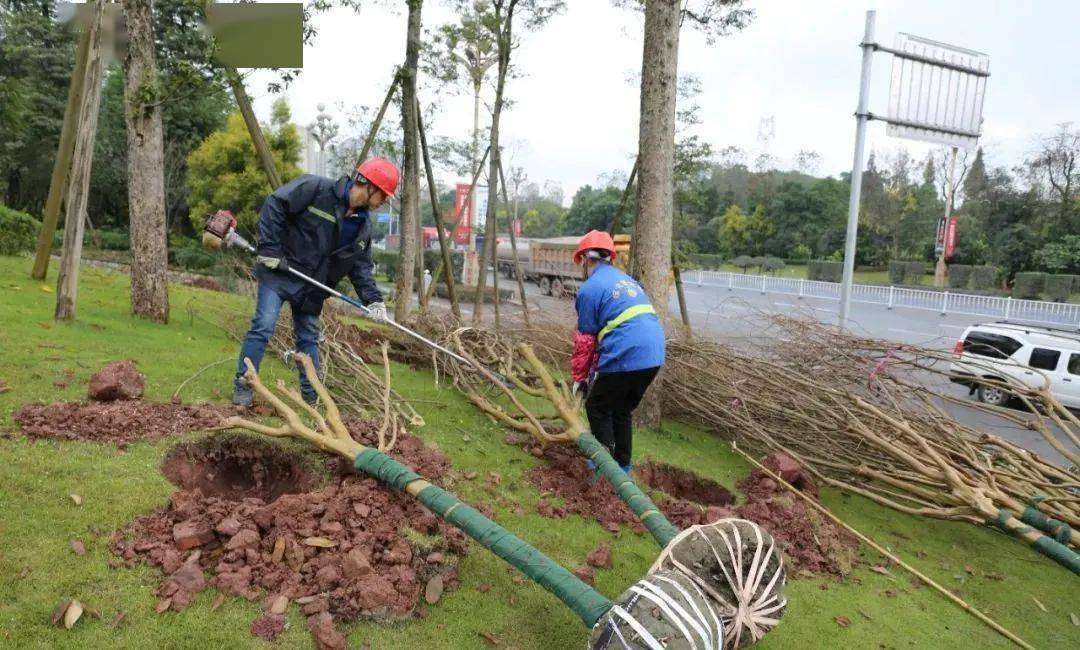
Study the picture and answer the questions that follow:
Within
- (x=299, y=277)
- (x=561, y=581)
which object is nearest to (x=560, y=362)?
(x=299, y=277)

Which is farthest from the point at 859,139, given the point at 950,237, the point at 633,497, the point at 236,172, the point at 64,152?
the point at 950,237

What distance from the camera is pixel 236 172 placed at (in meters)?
20.5

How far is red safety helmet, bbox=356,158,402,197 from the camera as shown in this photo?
428 cm

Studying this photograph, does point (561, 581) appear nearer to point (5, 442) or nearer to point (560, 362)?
point (5, 442)

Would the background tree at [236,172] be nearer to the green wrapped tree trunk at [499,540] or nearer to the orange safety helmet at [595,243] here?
the orange safety helmet at [595,243]

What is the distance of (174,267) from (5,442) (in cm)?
1892

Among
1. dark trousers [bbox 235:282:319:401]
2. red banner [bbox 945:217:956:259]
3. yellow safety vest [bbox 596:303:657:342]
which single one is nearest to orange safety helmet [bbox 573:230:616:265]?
yellow safety vest [bbox 596:303:657:342]

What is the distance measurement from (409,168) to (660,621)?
772 cm

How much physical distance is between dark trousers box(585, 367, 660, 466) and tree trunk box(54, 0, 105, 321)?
5009 mm

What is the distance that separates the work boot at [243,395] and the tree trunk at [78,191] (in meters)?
2.85

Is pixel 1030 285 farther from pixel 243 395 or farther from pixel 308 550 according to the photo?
pixel 308 550

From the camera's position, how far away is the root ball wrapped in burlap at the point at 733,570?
265 cm

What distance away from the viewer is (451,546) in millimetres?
3246

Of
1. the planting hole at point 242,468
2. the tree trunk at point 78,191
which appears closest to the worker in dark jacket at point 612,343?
the planting hole at point 242,468
